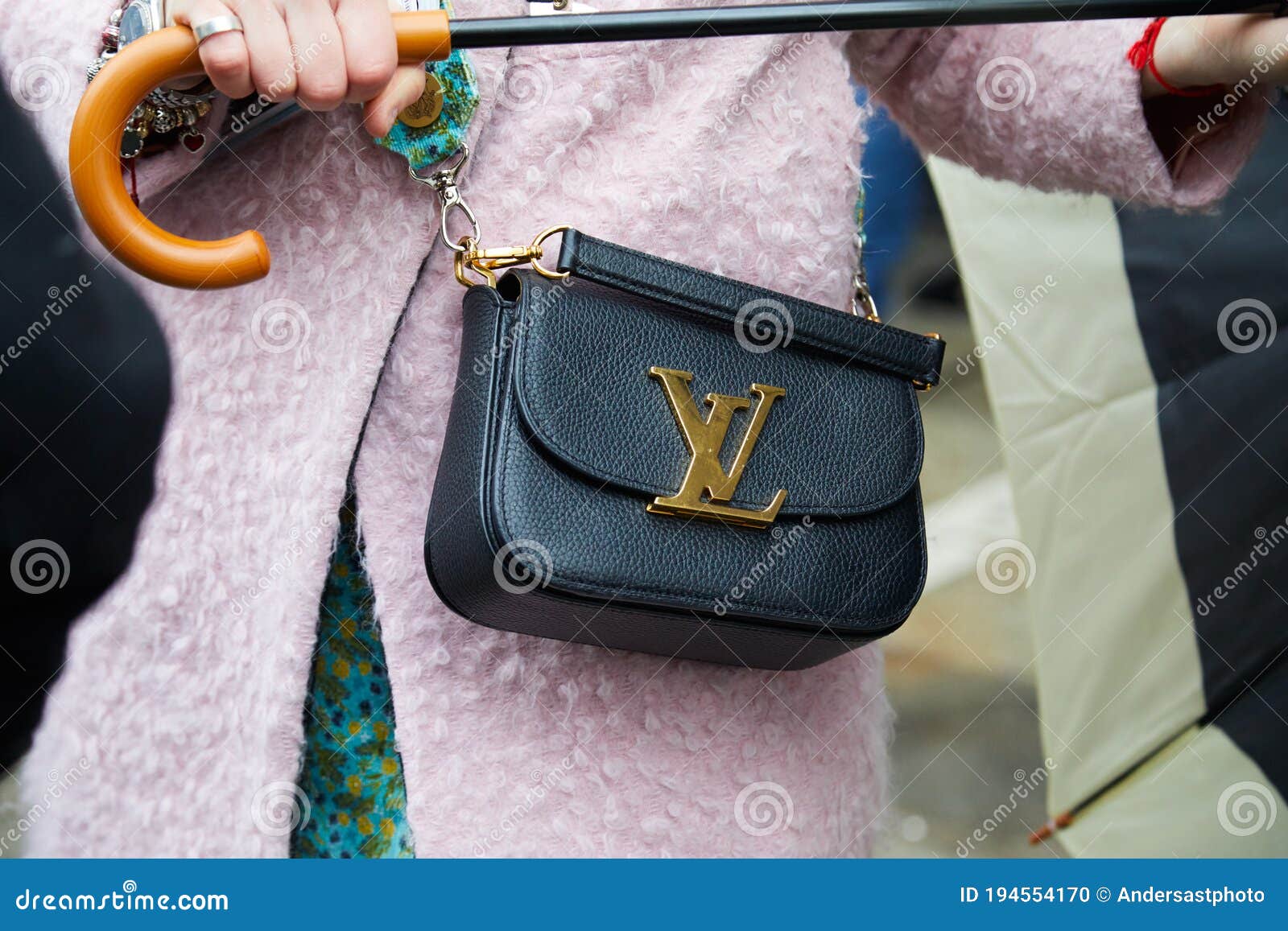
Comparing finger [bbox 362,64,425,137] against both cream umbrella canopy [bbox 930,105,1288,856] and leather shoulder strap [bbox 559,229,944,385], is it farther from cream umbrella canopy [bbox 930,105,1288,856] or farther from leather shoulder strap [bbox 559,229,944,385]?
cream umbrella canopy [bbox 930,105,1288,856]

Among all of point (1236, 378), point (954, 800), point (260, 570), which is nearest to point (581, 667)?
point (260, 570)

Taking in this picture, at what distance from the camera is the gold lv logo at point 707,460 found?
0.50 m

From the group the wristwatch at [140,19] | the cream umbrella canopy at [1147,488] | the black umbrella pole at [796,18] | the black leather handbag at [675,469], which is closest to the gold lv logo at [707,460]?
the black leather handbag at [675,469]

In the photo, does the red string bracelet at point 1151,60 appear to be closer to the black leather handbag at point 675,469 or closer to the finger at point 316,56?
the black leather handbag at point 675,469

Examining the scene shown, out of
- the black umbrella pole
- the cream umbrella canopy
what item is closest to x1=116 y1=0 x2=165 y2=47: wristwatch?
the black umbrella pole

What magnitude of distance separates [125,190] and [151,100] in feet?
0.23

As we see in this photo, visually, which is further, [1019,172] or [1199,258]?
[1199,258]

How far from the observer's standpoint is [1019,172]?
66cm

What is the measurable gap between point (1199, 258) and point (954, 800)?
875 mm

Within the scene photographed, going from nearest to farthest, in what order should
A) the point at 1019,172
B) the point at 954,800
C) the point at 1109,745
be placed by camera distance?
the point at 1019,172, the point at 1109,745, the point at 954,800

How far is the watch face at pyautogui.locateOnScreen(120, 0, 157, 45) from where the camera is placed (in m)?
0.47

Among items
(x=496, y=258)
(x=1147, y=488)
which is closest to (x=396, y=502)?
(x=496, y=258)

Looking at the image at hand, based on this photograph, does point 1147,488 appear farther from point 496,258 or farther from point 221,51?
point 221,51

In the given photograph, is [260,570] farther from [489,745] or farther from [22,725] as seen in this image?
[22,725]
